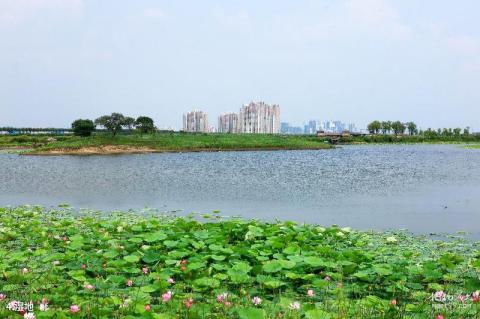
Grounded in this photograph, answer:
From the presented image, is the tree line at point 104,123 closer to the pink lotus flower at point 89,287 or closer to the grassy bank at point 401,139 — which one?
the grassy bank at point 401,139

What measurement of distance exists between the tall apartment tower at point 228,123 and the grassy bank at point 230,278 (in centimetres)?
15716

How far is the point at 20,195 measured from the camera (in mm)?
18516

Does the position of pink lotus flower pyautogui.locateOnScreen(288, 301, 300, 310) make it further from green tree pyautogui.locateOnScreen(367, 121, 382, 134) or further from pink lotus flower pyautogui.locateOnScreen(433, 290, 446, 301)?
green tree pyautogui.locateOnScreen(367, 121, 382, 134)

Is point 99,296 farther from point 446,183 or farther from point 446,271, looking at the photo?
point 446,183

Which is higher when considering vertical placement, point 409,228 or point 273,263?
point 273,263

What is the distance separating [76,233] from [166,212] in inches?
206

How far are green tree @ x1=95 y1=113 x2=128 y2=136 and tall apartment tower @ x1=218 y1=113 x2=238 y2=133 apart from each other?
97.7m

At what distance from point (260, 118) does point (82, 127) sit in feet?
300

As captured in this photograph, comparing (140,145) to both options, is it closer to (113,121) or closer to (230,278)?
(113,121)

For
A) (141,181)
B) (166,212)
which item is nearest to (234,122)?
(141,181)

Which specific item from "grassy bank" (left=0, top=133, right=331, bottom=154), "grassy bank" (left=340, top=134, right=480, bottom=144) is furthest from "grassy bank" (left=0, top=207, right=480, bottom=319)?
"grassy bank" (left=340, top=134, right=480, bottom=144)

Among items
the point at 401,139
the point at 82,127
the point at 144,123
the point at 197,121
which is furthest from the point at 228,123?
the point at 82,127

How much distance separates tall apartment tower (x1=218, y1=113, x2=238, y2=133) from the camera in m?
166

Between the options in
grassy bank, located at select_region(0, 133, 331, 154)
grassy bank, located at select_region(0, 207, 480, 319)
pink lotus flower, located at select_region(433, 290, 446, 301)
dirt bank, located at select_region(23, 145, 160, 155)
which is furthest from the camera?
grassy bank, located at select_region(0, 133, 331, 154)
